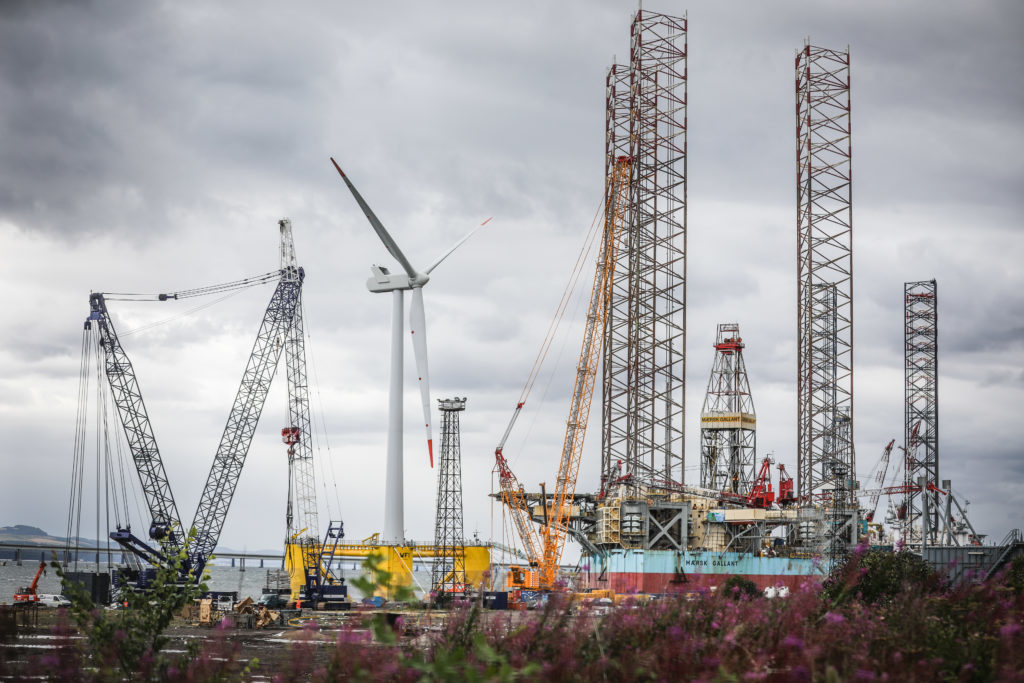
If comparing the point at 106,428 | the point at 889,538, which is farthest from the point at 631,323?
the point at 106,428

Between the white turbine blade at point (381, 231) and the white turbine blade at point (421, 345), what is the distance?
2.86 meters

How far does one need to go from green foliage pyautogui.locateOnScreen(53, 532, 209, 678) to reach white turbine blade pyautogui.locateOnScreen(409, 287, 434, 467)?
85.2m

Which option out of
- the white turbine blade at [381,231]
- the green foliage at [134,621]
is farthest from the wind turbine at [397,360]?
the green foliage at [134,621]

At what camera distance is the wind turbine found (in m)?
104

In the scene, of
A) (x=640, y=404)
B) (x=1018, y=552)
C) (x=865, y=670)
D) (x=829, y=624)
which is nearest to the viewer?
(x=865, y=670)

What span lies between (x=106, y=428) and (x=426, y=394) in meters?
30.8

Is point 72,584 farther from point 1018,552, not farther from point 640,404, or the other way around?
point 640,404

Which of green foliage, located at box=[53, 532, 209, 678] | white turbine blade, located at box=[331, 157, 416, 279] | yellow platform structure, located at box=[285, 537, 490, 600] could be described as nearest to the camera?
green foliage, located at box=[53, 532, 209, 678]

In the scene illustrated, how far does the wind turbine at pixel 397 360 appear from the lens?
341 feet

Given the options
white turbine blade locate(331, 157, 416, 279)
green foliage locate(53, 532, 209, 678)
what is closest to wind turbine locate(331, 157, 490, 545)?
white turbine blade locate(331, 157, 416, 279)

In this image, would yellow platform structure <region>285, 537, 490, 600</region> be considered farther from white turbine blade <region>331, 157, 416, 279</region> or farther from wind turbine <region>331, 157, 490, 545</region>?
white turbine blade <region>331, 157, 416, 279</region>

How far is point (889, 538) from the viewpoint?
124 meters

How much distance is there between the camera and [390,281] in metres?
110

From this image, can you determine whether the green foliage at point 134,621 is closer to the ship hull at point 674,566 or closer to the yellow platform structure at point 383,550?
the ship hull at point 674,566
